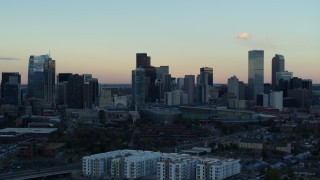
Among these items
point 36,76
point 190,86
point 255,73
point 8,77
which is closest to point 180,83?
point 190,86

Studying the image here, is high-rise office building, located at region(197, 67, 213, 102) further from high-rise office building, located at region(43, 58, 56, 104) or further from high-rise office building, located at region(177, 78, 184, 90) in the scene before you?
high-rise office building, located at region(43, 58, 56, 104)

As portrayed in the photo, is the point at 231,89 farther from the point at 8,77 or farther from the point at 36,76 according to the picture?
the point at 8,77

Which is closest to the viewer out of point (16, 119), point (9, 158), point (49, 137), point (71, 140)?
point (9, 158)

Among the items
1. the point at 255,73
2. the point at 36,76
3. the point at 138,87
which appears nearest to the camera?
the point at 138,87

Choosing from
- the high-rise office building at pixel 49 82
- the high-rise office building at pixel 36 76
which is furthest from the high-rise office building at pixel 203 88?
the high-rise office building at pixel 36 76

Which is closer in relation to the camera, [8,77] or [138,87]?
[138,87]

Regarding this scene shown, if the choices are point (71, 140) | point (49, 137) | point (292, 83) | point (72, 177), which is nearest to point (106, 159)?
point (72, 177)

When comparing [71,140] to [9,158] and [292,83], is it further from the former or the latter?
[292,83]
